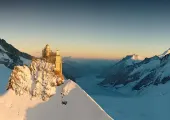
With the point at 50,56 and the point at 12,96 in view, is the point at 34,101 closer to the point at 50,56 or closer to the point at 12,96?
the point at 12,96

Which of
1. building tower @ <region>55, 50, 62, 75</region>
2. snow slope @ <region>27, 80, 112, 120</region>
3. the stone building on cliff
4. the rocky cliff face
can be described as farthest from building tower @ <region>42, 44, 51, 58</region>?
snow slope @ <region>27, 80, 112, 120</region>

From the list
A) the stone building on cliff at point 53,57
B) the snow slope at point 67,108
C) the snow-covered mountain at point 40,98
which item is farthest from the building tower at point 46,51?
the snow slope at point 67,108

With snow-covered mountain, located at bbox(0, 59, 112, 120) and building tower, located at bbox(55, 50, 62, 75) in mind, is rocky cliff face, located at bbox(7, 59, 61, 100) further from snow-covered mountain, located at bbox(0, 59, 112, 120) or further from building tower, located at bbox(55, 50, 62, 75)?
building tower, located at bbox(55, 50, 62, 75)

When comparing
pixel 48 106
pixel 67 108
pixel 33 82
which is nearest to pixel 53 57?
pixel 33 82

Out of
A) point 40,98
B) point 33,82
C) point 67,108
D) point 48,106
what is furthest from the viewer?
point 33,82

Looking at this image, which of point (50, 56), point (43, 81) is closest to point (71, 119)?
point (43, 81)

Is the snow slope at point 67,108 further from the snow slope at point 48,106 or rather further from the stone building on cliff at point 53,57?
the stone building on cliff at point 53,57

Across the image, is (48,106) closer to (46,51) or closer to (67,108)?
(67,108)

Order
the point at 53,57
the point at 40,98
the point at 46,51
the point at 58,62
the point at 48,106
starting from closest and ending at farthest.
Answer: the point at 48,106 → the point at 40,98 → the point at 53,57 → the point at 58,62 → the point at 46,51

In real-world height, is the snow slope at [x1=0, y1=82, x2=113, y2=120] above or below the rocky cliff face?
below
